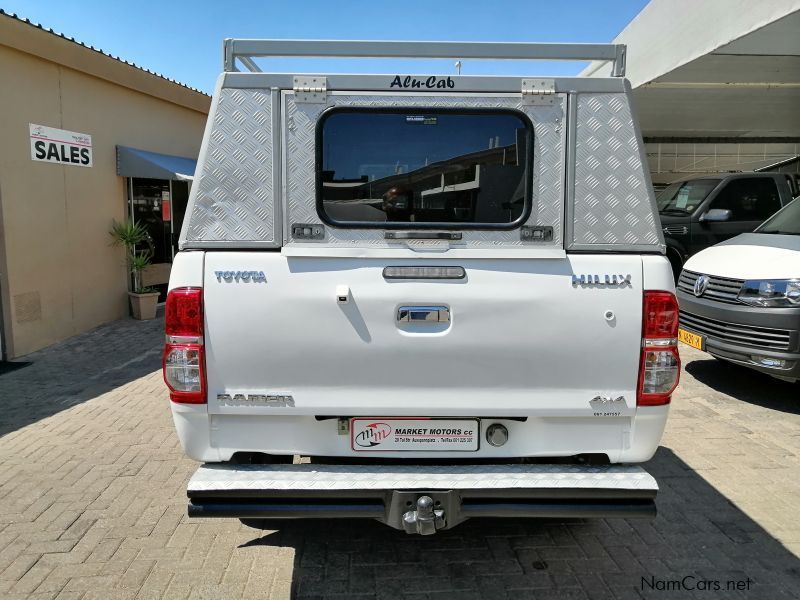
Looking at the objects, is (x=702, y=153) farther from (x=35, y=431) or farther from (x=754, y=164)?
(x=35, y=431)

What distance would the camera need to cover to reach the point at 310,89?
290 centimetres

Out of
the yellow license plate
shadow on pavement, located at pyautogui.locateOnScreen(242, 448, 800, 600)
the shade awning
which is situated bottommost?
shadow on pavement, located at pyautogui.locateOnScreen(242, 448, 800, 600)

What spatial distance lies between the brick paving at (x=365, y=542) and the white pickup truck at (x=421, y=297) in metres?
0.62

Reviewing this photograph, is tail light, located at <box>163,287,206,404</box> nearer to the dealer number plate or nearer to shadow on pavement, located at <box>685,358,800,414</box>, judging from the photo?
the dealer number plate

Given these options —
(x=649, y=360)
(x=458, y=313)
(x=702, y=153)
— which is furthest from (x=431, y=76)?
(x=702, y=153)

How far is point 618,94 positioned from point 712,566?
8.03ft

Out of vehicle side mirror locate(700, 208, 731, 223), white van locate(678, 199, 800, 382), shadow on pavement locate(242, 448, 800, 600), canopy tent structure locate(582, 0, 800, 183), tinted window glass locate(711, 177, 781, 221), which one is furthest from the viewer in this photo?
tinted window glass locate(711, 177, 781, 221)

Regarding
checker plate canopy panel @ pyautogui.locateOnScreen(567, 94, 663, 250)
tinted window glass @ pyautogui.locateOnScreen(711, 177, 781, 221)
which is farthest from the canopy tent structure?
tinted window glass @ pyautogui.locateOnScreen(711, 177, 781, 221)

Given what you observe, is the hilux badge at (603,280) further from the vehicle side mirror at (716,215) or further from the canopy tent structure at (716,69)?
the vehicle side mirror at (716,215)

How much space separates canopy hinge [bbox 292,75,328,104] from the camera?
2906mm

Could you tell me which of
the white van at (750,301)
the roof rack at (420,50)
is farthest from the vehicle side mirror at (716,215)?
the roof rack at (420,50)

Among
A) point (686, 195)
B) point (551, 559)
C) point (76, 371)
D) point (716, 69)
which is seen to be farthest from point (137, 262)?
point (716, 69)

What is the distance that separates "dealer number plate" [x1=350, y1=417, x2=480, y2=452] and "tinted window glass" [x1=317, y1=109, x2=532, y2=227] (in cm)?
92

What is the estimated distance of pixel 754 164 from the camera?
21203 millimetres
